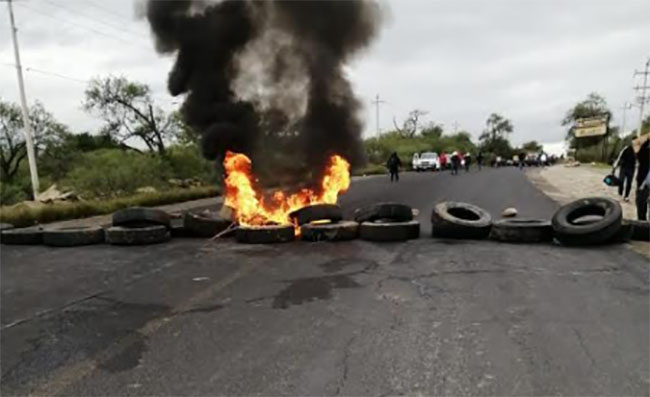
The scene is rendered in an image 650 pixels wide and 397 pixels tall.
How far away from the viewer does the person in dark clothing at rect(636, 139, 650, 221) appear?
9680mm

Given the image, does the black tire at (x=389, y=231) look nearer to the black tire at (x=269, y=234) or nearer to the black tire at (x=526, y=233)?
the black tire at (x=269, y=234)

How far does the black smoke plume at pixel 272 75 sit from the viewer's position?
11.7m

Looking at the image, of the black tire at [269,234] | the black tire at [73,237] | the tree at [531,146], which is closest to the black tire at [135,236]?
the black tire at [73,237]

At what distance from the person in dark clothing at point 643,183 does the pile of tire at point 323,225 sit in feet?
17.9

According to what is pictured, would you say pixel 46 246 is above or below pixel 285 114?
below

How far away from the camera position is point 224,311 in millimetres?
5090

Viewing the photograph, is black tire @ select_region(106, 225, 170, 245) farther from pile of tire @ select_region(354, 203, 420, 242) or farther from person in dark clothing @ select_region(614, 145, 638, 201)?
person in dark clothing @ select_region(614, 145, 638, 201)

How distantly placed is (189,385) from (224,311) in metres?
1.67

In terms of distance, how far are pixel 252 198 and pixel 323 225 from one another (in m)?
2.32

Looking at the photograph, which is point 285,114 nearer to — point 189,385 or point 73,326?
point 73,326

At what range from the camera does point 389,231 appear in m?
8.88

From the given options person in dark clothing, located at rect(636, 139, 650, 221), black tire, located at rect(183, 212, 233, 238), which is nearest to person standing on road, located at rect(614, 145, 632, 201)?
person in dark clothing, located at rect(636, 139, 650, 221)

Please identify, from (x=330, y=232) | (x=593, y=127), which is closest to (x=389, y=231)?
(x=330, y=232)

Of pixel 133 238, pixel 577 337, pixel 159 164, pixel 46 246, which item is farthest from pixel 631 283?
pixel 159 164
